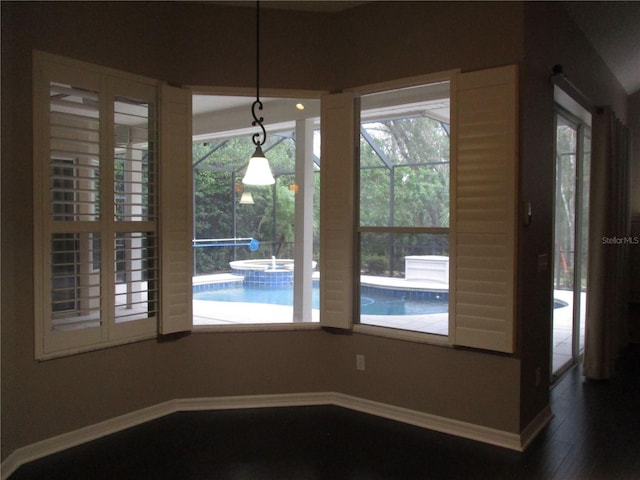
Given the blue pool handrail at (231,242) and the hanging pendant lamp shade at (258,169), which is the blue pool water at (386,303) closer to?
the blue pool handrail at (231,242)

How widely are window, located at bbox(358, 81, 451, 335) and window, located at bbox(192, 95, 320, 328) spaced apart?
695 mm

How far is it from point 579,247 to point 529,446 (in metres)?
2.37

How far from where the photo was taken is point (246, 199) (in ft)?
15.1

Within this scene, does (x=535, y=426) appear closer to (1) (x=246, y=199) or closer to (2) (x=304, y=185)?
(2) (x=304, y=185)

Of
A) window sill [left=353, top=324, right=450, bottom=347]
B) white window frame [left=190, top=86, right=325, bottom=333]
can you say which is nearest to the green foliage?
white window frame [left=190, top=86, right=325, bottom=333]

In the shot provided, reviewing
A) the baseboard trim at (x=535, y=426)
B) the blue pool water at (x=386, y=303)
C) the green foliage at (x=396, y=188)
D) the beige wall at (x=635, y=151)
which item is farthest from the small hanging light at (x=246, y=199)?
the beige wall at (x=635, y=151)

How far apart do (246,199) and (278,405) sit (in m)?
1.99

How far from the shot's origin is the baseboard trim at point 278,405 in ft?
9.05

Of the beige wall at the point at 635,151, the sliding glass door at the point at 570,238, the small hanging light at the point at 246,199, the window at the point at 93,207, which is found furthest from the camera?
the beige wall at the point at 635,151

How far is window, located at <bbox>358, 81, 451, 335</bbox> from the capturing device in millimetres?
3201

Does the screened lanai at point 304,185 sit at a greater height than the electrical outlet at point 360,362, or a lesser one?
greater

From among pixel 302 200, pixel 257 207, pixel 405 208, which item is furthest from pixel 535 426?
pixel 257 207

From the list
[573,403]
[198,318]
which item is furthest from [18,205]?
[573,403]

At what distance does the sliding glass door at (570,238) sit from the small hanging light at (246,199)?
8.97ft
